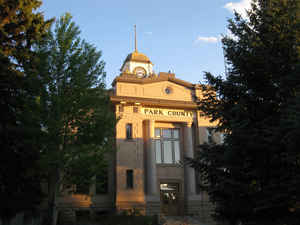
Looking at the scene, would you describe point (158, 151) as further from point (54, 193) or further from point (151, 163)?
point (54, 193)

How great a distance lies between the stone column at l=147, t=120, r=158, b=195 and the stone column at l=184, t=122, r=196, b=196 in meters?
2.83

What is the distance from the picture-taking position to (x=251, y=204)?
10641 mm

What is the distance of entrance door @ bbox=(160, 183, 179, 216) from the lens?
26359mm

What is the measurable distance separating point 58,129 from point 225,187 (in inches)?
294

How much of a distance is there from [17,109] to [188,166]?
15054 millimetres

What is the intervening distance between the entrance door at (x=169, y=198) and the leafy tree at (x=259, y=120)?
50.0ft

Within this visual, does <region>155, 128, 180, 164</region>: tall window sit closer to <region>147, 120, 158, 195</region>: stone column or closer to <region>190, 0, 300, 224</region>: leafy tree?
<region>147, 120, 158, 195</region>: stone column

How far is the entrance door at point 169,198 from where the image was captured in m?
26.4

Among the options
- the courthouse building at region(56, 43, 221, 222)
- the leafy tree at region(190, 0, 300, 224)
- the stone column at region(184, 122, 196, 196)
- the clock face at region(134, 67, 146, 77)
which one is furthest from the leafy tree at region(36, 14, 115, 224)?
the clock face at region(134, 67, 146, 77)

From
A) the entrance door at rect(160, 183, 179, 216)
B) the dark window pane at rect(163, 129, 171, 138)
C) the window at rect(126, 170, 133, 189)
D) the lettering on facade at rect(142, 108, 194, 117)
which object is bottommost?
the entrance door at rect(160, 183, 179, 216)

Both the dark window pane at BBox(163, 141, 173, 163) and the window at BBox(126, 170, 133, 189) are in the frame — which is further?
the dark window pane at BBox(163, 141, 173, 163)

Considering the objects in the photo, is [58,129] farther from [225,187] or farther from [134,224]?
[134,224]

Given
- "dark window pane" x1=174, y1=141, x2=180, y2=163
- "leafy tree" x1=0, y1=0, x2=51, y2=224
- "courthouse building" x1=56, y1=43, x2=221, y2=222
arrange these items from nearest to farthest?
"leafy tree" x1=0, y1=0, x2=51, y2=224 < "courthouse building" x1=56, y1=43, x2=221, y2=222 < "dark window pane" x1=174, y1=141, x2=180, y2=163

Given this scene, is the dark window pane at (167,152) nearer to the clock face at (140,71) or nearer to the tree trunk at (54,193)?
the tree trunk at (54,193)
